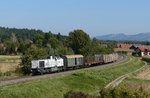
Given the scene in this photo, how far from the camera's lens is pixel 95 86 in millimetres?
35531

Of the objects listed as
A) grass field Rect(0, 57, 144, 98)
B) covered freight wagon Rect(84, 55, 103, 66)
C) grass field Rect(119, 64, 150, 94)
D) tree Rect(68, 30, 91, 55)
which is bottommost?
grass field Rect(119, 64, 150, 94)

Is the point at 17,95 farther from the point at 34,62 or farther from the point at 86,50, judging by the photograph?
the point at 86,50

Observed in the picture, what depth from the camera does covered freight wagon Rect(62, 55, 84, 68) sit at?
49.6 m

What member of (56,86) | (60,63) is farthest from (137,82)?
(56,86)

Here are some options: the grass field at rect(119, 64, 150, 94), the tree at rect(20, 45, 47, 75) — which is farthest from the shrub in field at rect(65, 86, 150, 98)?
the tree at rect(20, 45, 47, 75)

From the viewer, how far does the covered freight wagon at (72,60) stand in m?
49.6

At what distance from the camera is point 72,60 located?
52250 mm

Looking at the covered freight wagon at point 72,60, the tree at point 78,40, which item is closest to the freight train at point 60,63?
the covered freight wagon at point 72,60

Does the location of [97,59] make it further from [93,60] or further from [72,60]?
[72,60]

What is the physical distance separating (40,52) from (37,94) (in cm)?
2298

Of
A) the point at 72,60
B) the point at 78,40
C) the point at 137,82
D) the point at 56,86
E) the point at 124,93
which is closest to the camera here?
the point at 124,93

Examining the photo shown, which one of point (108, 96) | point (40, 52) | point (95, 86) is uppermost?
point (40, 52)

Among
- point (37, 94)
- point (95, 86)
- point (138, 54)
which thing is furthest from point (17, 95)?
point (138, 54)

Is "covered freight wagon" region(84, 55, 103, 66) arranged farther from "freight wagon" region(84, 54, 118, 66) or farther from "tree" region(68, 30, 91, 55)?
"tree" region(68, 30, 91, 55)
